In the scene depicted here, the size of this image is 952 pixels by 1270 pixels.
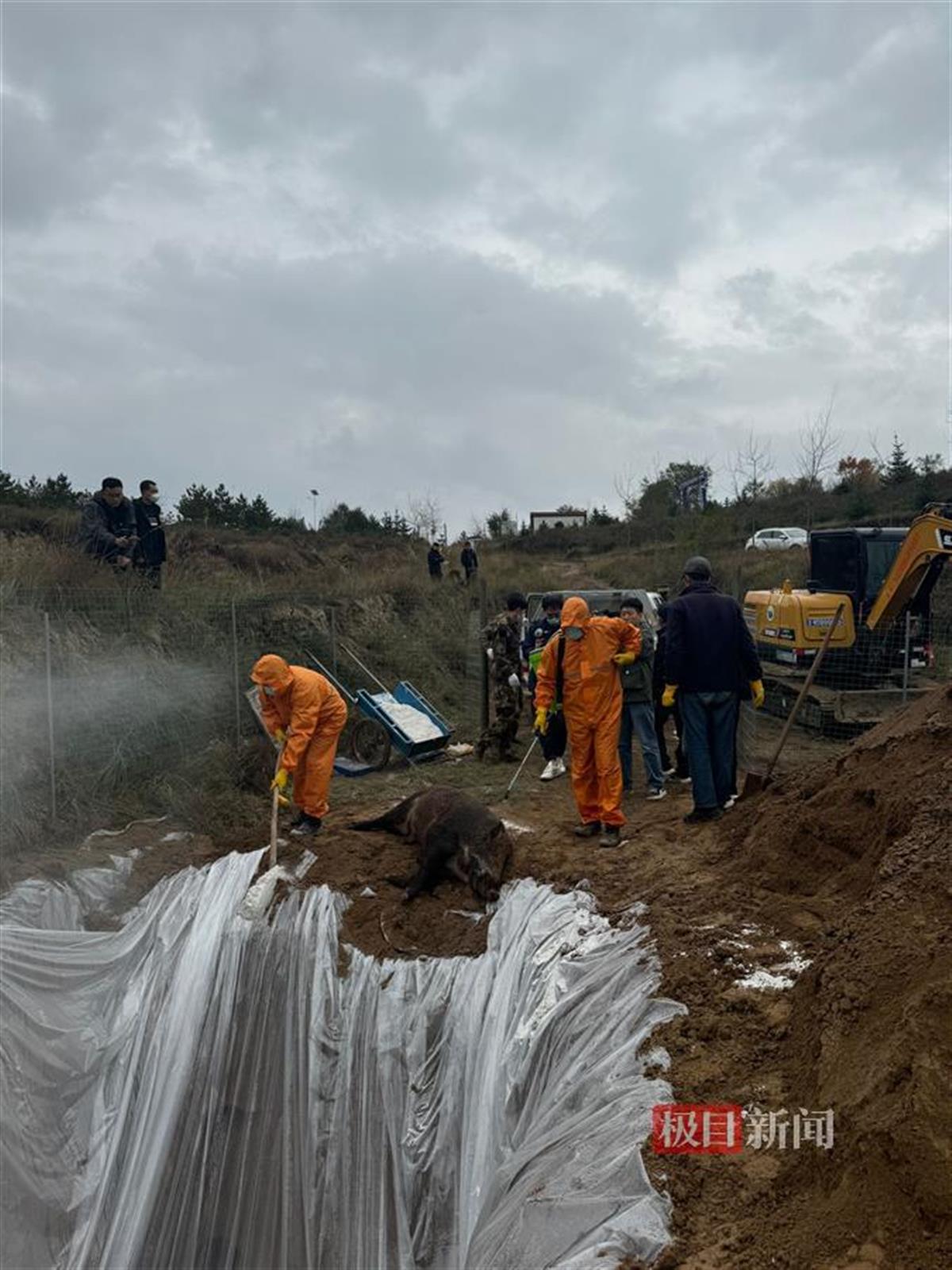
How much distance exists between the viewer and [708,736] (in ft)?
20.9

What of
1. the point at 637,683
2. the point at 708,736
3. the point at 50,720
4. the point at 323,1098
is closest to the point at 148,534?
the point at 50,720

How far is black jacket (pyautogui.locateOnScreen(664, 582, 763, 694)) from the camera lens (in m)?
6.32

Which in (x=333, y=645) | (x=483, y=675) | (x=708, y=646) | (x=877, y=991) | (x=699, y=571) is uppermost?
(x=699, y=571)

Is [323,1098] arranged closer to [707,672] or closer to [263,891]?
[263,891]

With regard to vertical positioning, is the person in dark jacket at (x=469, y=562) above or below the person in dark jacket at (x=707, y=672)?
above

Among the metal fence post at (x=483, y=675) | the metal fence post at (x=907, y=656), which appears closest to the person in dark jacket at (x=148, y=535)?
the metal fence post at (x=483, y=675)

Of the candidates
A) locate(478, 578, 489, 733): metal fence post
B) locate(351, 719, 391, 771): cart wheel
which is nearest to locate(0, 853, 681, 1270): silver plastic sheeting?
locate(351, 719, 391, 771): cart wheel

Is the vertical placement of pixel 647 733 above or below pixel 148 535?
below

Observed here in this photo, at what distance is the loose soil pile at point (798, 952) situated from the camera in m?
2.45

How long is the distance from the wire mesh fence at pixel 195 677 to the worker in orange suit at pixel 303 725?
5.41ft

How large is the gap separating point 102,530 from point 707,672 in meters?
5.96

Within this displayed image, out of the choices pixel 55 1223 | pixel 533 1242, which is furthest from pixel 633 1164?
pixel 55 1223

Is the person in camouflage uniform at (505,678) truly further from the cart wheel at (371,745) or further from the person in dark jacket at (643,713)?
the person in dark jacket at (643,713)

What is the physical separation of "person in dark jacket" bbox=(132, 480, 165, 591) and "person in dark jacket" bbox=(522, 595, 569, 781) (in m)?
3.83
